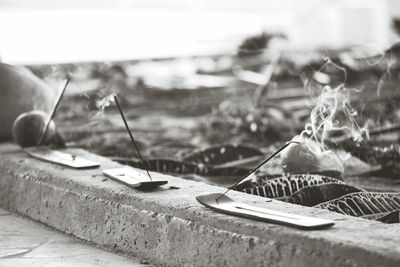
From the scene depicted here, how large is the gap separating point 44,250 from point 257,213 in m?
1.55

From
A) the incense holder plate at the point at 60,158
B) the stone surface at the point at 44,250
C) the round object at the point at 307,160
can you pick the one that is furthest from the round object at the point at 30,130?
the round object at the point at 307,160

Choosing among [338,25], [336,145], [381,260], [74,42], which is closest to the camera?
[381,260]

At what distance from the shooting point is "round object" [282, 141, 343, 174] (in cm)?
609

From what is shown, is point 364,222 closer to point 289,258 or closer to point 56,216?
point 289,258

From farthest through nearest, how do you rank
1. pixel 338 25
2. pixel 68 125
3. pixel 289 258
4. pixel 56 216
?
pixel 338 25, pixel 68 125, pixel 56 216, pixel 289 258

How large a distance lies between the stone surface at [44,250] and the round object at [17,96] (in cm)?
179

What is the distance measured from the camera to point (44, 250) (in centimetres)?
507

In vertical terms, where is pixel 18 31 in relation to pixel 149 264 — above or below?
above

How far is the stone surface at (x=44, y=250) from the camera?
4.75 m

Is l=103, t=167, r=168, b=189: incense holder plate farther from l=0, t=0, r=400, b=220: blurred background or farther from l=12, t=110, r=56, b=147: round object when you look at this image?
l=12, t=110, r=56, b=147: round object

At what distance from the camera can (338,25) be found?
698 inches

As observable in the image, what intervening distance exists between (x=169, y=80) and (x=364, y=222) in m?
8.96

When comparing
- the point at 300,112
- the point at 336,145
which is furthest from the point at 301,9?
the point at 336,145

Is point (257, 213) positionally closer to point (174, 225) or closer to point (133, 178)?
point (174, 225)
